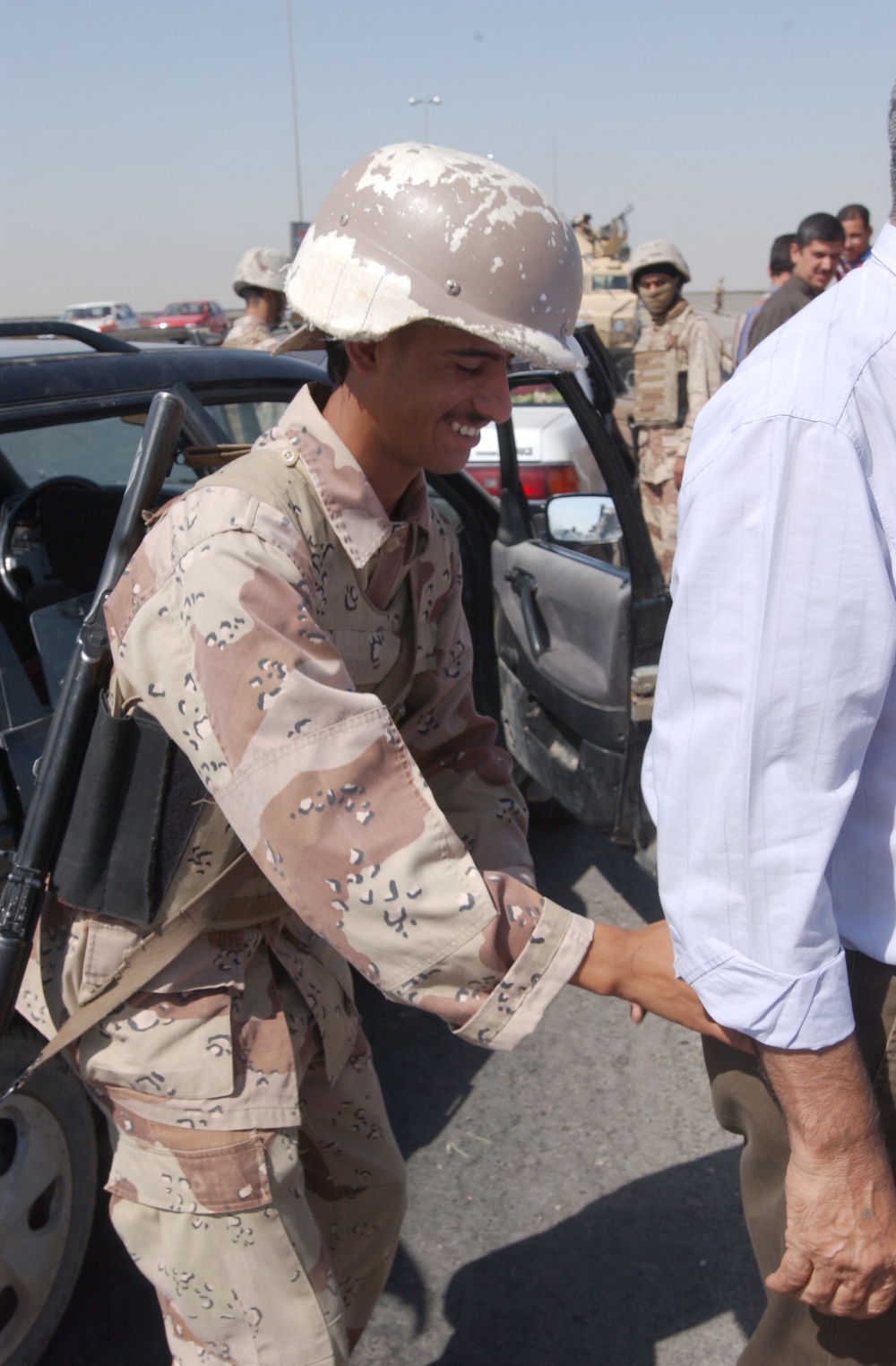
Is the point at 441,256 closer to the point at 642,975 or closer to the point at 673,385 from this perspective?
the point at 642,975

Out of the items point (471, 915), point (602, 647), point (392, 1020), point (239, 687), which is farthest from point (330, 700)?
point (392, 1020)

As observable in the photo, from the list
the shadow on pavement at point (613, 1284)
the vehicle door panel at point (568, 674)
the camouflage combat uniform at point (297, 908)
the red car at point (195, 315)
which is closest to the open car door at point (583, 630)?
the vehicle door panel at point (568, 674)

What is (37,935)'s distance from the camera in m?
1.54

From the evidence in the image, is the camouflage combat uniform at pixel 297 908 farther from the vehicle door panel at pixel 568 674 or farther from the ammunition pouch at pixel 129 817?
the vehicle door panel at pixel 568 674

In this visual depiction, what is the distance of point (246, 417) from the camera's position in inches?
115

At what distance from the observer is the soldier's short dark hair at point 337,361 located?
1.52 m

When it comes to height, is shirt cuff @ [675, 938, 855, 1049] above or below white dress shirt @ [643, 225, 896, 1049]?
below

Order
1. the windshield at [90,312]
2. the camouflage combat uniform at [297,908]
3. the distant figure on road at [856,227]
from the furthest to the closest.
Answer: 1. the windshield at [90,312]
2. the distant figure on road at [856,227]
3. the camouflage combat uniform at [297,908]

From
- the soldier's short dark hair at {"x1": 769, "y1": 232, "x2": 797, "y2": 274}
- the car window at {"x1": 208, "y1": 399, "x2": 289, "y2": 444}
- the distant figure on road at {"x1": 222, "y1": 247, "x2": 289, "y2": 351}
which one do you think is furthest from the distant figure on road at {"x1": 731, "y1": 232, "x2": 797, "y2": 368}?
the car window at {"x1": 208, "y1": 399, "x2": 289, "y2": 444}

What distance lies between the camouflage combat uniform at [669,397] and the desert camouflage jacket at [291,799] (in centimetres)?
534

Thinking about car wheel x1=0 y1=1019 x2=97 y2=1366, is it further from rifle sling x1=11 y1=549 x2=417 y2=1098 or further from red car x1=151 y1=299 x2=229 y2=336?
red car x1=151 y1=299 x2=229 y2=336

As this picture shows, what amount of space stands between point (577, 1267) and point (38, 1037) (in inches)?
47.5

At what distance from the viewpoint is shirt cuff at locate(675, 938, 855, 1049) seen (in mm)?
1145

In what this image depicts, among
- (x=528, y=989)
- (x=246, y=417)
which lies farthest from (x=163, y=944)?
(x=246, y=417)
